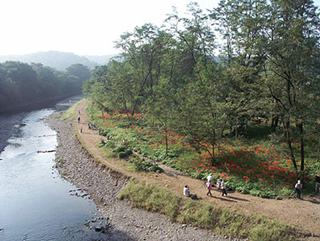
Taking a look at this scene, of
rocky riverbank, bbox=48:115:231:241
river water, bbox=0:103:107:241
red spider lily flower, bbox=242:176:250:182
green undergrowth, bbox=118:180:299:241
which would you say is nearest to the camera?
green undergrowth, bbox=118:180:299:241

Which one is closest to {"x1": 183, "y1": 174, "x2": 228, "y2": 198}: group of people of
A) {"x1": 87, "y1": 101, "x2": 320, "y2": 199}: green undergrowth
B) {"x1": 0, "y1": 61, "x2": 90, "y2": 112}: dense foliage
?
{"x1": 87, "y1": 101, "x2": 320, "y2": 199}: green undergrowth

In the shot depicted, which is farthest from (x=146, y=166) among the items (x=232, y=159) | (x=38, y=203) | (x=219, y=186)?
(x=38, y=203)

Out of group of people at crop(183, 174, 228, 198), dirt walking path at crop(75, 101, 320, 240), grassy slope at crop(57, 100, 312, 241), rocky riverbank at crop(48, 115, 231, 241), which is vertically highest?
group of people at crop(183, 174, 228, 198)

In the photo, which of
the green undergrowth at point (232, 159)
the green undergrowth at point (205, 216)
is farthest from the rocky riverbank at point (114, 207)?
the green undergrowth at point (232, 159)

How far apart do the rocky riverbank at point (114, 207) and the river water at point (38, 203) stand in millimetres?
1152

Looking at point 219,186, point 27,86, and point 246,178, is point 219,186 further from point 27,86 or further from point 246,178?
point 27,86

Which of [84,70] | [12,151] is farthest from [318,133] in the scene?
[84,70]

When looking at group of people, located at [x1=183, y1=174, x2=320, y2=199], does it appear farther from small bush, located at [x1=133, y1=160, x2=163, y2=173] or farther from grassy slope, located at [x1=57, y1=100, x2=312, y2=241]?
small bush, located at [x1=133, y1=160, x2=163, y2=173]

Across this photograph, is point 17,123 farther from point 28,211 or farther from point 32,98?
point 28,211

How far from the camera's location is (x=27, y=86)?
365ft

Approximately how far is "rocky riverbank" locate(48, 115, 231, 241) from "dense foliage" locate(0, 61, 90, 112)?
54.4m

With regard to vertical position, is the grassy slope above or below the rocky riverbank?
above

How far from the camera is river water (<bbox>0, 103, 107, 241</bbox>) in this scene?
27.3 m

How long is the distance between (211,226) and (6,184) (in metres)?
23.5
